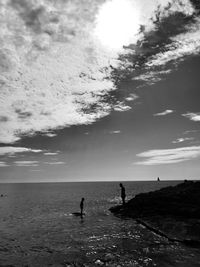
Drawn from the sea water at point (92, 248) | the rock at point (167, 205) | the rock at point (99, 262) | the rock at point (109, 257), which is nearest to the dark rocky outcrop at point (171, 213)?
the rock at point (167, 205)

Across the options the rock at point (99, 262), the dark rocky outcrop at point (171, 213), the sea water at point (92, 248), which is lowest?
the rock at point (99, 262)

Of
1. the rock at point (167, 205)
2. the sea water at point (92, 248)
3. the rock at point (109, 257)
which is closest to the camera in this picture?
the sea water at point (92, 248)

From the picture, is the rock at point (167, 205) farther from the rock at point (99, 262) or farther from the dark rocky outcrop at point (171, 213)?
the rock at point (99, 262)

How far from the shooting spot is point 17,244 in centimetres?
2525

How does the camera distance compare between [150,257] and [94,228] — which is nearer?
[150,257]

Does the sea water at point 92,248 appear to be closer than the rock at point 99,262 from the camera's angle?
No

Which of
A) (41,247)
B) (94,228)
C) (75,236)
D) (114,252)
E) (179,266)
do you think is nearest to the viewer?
(179,266)

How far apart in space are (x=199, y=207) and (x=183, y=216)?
2.88m

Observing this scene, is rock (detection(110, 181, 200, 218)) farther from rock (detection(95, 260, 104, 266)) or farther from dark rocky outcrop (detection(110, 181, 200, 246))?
rock (detection(95, 260, 104, 266))

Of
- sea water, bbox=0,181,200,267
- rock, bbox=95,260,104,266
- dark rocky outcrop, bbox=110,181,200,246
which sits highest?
dark rocky outcrop, bbox=110,181,200,246

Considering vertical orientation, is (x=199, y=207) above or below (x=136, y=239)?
above

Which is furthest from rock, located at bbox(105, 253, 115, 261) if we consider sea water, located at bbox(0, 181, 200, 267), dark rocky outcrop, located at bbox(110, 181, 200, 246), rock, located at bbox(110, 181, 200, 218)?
rock, located at bbox(110, 181, 200, 218)

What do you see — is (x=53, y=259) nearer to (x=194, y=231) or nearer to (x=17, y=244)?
(x=17, y=244)

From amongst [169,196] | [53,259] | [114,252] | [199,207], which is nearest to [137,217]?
[169,196]
